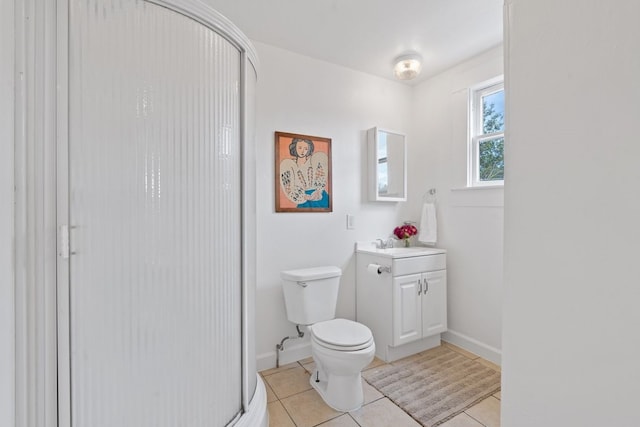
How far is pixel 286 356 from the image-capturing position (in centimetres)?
234

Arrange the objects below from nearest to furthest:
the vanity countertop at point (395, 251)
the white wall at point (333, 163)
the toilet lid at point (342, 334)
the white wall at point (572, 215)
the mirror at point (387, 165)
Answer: the white wall at point (572, 215)
the toilet lid at point (342, 334)
the white wall at point (333, 163)
the vanity countertop at point (395, 251)
the mirror at point (387, 165)

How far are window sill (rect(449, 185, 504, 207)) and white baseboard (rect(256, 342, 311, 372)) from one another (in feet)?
5.73

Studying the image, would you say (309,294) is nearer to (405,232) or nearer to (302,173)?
(302,173)

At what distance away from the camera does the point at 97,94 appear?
1020 millimetres

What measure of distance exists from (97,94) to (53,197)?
365mm

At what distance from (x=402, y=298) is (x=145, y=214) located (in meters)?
1.90

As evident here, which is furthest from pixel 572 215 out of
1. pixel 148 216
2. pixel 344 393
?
pixel 344 393

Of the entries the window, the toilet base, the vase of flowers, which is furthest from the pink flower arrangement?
the toilet base

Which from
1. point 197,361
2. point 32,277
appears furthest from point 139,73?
point 197,361

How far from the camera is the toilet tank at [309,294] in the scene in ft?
7.05

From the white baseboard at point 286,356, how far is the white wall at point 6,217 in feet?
4.93

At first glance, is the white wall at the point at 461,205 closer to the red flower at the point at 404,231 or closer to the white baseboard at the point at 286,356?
the red flower at the point at 404,231

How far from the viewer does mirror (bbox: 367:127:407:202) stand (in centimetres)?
271

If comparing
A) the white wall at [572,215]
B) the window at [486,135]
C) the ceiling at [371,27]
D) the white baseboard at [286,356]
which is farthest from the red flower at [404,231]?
the white wall at [572,215]
